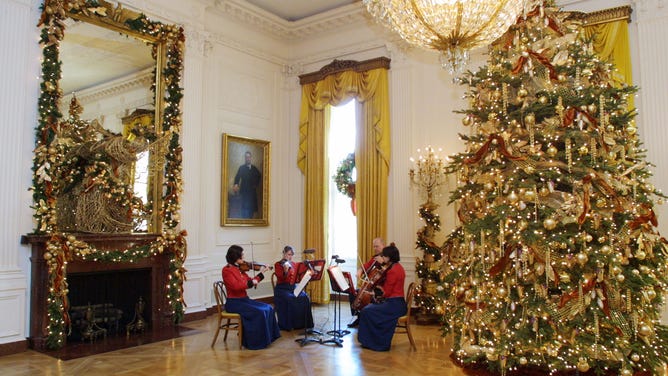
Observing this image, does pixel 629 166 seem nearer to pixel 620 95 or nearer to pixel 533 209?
pixel 620 95

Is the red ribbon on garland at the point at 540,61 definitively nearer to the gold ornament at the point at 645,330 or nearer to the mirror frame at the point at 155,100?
the gold ornament at the point at 645,330

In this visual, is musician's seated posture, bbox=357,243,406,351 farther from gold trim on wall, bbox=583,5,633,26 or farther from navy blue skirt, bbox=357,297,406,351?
gold trim on wall, bbox=583,5,633,26

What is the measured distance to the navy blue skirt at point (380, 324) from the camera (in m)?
6.70

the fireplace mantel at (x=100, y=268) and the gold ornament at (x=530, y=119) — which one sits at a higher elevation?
the gold ornament at (x=530, y=119)

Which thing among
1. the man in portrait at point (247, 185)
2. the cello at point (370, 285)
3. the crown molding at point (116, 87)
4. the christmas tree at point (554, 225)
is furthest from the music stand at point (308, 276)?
the crown molding at point (116, 87)

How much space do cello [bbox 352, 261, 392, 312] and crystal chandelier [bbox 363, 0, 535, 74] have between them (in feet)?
11.0

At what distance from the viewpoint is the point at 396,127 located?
9.97m

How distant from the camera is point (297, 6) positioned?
10367 mm

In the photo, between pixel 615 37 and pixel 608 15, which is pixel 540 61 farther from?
pixel 608 15

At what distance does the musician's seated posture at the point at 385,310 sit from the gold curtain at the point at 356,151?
2816 millimetres

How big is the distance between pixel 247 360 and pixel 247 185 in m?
4.81

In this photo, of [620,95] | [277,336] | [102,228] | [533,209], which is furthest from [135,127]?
[620,95]

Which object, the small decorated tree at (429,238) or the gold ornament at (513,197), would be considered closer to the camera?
the gold ornament at (513,197)

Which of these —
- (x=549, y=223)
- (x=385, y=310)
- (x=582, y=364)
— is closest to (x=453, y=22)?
(x=549, y=223)
